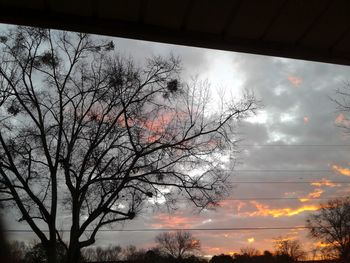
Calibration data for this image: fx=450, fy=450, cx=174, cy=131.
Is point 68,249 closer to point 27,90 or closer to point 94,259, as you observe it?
point 27,90

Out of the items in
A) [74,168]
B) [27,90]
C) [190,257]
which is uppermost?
[27,90]

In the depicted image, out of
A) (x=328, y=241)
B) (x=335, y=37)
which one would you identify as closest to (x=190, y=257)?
(x=328, y=241)

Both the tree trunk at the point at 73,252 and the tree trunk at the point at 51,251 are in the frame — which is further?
the tree trunk at the point at 73,252

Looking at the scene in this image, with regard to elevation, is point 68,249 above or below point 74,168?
below

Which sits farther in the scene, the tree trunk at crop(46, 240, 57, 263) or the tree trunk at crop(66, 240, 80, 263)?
the tree trunk at crop(66, 240, 80, 263)

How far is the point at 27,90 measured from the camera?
2603 cm

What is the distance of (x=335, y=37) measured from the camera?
4.69m

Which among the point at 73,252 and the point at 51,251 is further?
the point at 73,252

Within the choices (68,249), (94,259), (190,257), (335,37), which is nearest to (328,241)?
(190,257)

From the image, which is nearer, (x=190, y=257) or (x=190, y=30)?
(x=190, y=30)

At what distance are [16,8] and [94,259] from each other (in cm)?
6516

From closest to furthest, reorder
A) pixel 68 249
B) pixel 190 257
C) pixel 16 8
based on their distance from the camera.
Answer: pixel 16 8, pixel 68 249, pixel 190 257

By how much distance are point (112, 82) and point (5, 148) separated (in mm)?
7037

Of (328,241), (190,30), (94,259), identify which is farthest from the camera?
(328,241)
